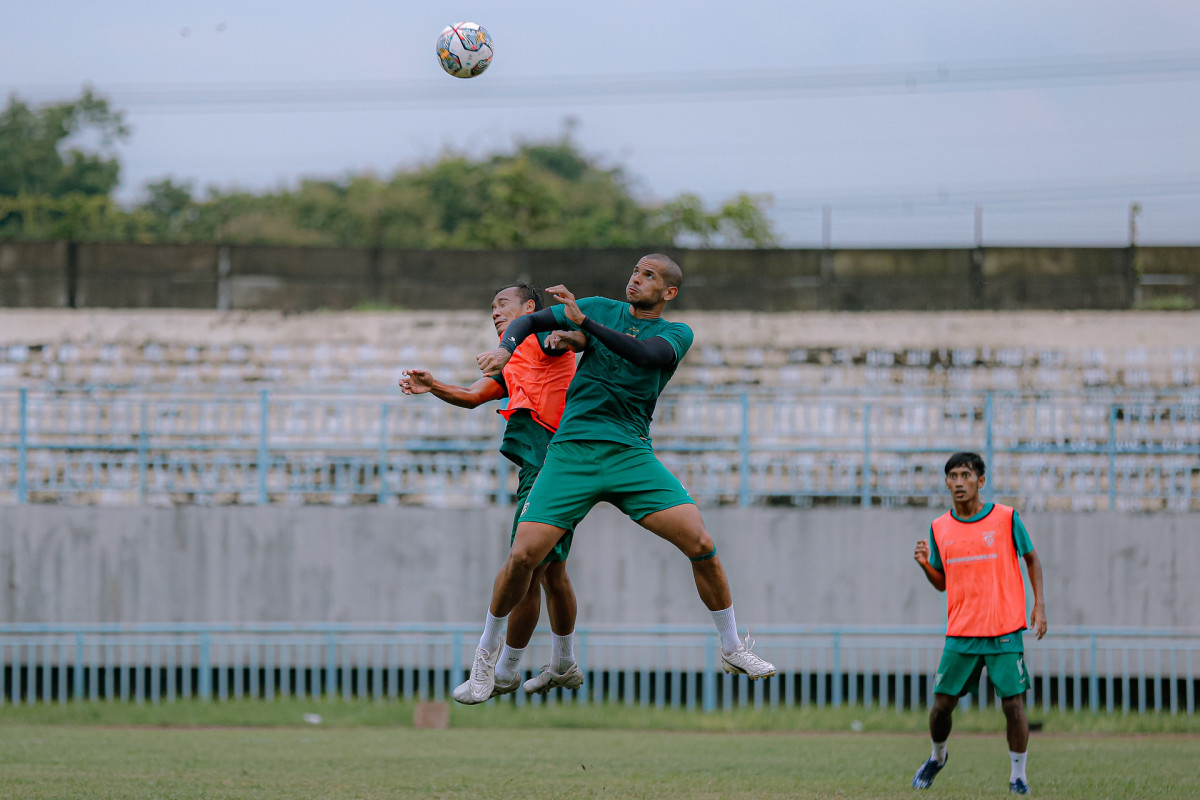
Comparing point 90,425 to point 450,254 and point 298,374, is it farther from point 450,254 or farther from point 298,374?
point 450,254

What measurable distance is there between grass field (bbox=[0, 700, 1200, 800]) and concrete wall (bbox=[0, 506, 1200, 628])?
1.59 metres

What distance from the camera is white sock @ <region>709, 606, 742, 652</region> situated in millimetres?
7570

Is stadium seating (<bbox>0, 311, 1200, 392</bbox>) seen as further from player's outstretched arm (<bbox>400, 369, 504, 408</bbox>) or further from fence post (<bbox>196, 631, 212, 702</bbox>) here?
player's outstretched arm (<bbox>400, 369, 504, 408</bbox>)

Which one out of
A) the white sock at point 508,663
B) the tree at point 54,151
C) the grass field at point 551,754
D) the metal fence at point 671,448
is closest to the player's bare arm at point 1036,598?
the grass field at point 551,754

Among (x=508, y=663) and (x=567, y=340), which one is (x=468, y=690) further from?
(x=567, y=340)

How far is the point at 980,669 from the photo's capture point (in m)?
8.91

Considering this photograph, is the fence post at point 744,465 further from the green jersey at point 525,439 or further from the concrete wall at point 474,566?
the green jersey at point 525,439

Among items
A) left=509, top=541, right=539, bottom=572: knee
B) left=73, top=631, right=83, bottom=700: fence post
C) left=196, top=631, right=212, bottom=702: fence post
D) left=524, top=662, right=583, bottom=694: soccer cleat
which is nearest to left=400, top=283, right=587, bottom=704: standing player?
left=524, top=662, right=583, bottom=694: soccer cleat

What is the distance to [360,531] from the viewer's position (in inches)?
639

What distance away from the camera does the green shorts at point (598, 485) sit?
7254 mm

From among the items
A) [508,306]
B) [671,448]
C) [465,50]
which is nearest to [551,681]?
[508,306]

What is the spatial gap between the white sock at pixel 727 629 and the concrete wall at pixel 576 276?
15.7 m

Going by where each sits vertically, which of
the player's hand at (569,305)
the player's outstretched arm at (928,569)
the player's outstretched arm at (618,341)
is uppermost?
the player's hand at (569,305)

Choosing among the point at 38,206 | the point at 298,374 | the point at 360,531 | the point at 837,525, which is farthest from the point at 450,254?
the point at 38,206
